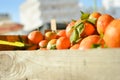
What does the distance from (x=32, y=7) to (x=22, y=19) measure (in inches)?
162

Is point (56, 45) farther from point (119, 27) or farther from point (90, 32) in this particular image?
point (119, 27)

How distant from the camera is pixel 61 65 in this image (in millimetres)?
1121

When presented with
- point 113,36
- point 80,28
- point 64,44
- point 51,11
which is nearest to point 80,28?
point 80,28

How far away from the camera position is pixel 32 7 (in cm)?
3566

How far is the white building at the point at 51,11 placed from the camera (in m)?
33.1

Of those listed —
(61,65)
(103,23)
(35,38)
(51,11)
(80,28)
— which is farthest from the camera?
(51,11)

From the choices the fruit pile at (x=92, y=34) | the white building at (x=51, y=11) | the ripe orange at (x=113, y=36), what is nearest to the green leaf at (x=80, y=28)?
the fruit pile at (x=92, y=34)

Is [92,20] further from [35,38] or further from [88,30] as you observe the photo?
[35,38]

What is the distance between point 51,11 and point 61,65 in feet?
108

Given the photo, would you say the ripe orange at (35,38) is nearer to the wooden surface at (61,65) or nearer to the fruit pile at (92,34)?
the fruit pile at (92,34)

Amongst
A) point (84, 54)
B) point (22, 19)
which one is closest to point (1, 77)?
point (84, 54)

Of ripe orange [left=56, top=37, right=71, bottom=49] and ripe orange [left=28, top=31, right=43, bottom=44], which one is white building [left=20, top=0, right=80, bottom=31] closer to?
ripe orange [left=28, top=31, right=43, bottom=44]

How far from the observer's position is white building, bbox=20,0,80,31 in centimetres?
3312

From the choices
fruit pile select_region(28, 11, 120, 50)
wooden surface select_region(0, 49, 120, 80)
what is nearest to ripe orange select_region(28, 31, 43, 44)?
fruit pile select_region(28, 11, 120, 50)
